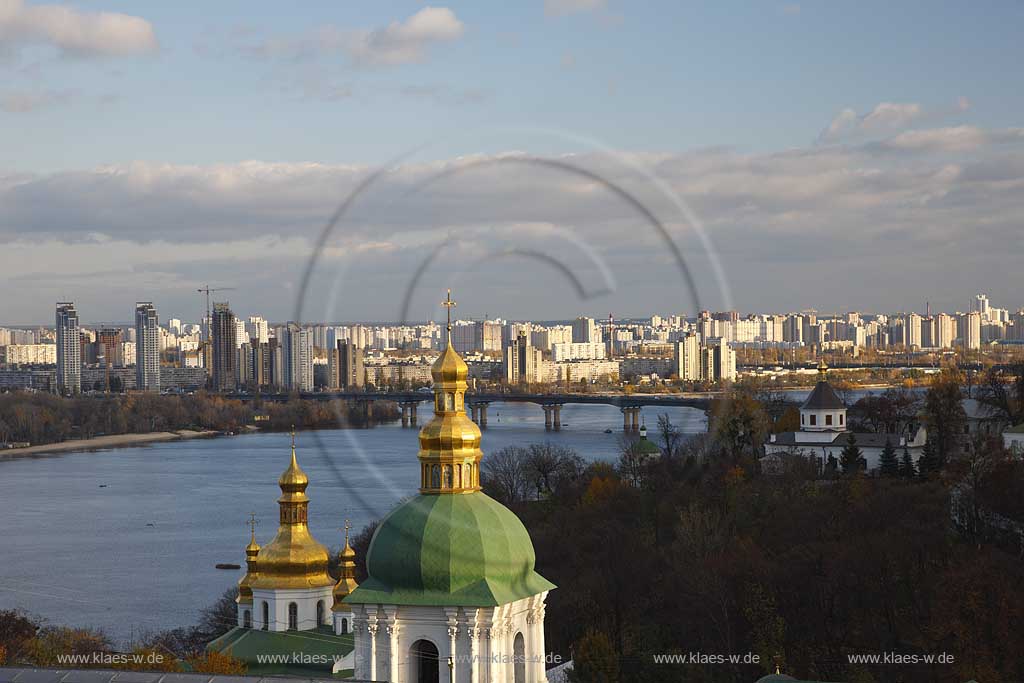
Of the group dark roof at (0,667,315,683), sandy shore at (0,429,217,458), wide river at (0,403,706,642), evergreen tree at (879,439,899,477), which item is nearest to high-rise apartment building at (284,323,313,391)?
wide river at (0,403,706,642)

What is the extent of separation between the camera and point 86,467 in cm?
2730

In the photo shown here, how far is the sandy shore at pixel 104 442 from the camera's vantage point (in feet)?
107

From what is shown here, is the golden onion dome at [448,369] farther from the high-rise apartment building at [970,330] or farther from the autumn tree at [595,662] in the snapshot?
the high-rise apartment building at [970,330]

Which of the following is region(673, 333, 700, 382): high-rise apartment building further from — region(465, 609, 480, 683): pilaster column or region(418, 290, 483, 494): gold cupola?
region(465, 609, 480, 683): pilaster column

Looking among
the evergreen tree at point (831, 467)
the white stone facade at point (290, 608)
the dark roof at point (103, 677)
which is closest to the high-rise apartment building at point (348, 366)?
the white stone facade at point (290, 608)

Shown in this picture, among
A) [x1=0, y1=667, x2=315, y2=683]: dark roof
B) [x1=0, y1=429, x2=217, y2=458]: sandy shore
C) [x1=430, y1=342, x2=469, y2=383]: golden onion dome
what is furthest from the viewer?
[x1=0, y1=429, x2=217, y2=458]: sandy shore

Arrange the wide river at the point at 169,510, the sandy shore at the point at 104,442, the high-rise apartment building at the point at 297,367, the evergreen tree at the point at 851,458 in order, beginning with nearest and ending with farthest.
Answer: the wide river at the point at 169,510 → the evergreen tree at the point at 851,458 → the high-rise apartment building at the point at 297,367 → the sandy shore at the point at 104,442

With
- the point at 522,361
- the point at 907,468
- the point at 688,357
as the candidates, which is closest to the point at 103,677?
the point at 688,357

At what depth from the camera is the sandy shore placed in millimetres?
32625

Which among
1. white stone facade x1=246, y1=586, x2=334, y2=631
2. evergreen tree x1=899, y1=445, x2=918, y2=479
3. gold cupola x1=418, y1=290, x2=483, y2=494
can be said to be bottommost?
white stone facade x1=246, y1=586, x2=334, y2=631

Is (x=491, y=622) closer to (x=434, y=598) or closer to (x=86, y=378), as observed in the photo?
(x=434, y=598)

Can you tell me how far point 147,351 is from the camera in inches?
2324

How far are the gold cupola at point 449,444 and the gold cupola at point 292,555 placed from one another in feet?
12.2

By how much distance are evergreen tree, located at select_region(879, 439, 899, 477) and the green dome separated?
9247 mm
